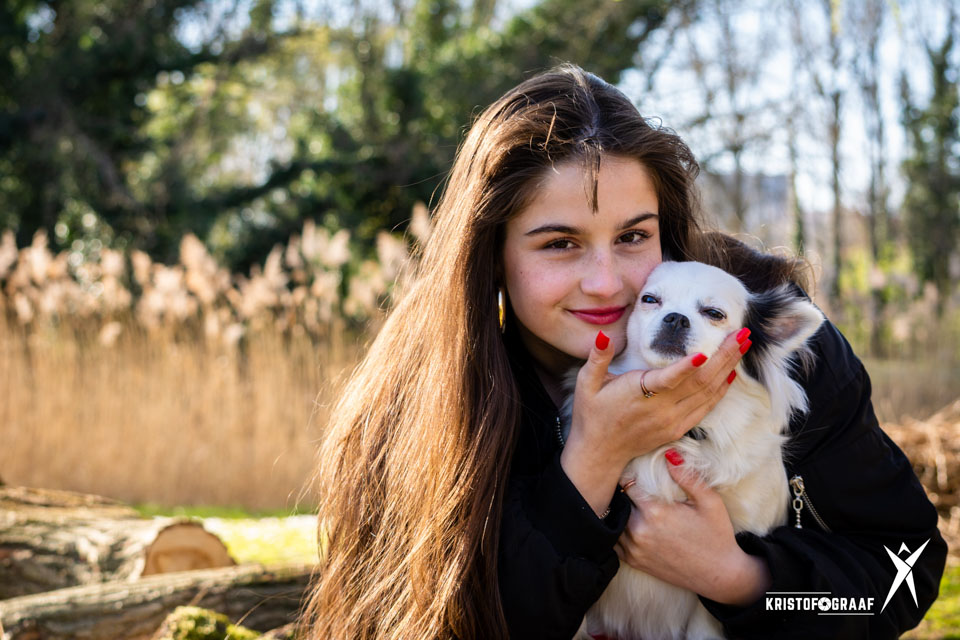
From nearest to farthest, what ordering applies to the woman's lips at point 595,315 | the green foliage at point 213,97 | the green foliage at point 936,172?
1. the woman's lips at point 595,315
2. the green foliage at point 213,97
3. the green foliage at point 936,172

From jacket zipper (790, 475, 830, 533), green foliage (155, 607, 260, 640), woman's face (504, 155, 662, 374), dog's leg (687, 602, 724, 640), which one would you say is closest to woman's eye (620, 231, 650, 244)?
woman's face (504, 155, 662, 374)

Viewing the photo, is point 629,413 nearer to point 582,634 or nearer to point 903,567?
point 582,634

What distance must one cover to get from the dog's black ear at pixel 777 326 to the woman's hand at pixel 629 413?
155 mm

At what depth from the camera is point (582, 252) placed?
211 cm

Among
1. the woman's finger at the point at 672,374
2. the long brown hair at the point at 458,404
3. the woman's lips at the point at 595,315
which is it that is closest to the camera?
the woman's finger at the point at 672,374

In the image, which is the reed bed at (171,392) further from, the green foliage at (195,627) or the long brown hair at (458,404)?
the long brown hair at (458,404)

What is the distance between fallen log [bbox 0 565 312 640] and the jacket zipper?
1.78 m

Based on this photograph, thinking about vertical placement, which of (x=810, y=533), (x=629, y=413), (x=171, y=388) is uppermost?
(x=629, y=413)

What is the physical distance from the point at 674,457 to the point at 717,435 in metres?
0.13

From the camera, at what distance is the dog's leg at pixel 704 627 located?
6.71 ft

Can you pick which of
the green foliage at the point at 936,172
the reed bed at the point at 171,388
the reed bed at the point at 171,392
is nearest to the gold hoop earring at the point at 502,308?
the reed bed at the point at 171,388

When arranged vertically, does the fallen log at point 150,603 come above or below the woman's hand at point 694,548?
below

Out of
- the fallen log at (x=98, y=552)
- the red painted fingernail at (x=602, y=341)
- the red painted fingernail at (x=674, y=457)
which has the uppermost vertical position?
the red painted fingernail at (x=602, y=341)

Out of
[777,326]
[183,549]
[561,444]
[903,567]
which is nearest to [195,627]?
[183,549]
